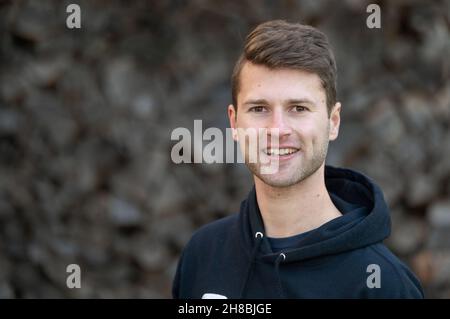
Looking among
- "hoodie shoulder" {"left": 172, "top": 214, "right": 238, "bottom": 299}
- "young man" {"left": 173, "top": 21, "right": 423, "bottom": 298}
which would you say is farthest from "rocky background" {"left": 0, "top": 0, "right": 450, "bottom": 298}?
"young man" {"left": 173, "top": 21, "right": 423, "bottom": 298}

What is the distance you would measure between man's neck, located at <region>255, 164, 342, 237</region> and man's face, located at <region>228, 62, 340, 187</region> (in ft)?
0.09

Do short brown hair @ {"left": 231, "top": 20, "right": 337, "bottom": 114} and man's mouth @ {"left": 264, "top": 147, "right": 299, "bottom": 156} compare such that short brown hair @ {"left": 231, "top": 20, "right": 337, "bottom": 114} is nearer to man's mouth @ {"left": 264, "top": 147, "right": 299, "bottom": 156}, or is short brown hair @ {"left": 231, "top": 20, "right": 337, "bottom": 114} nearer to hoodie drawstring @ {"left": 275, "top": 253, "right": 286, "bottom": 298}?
man's mouth @ {"left": 264, "top": 147, "right": 299, "bottom": 156}

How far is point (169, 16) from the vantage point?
5.93 ft

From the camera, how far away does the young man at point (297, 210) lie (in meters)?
0.97

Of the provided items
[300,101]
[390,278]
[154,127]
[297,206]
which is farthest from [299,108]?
[154,127]

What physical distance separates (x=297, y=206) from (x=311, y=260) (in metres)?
0.08

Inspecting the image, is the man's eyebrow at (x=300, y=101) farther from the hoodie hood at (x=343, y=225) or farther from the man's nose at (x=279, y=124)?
the hoodie hood at (x=343, y=225)

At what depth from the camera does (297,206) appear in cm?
102

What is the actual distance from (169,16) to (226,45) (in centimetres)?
15

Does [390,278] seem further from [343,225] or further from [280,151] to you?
[280,151]

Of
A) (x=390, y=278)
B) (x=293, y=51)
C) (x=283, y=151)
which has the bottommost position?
(x=390, y=278)

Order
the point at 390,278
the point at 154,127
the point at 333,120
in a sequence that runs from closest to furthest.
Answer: the point at 390,278 < the point at 333,120 < the point at 154,127

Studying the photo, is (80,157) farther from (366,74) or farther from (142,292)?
(366,74)

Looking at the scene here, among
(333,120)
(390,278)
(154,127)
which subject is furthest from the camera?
(154,127)
